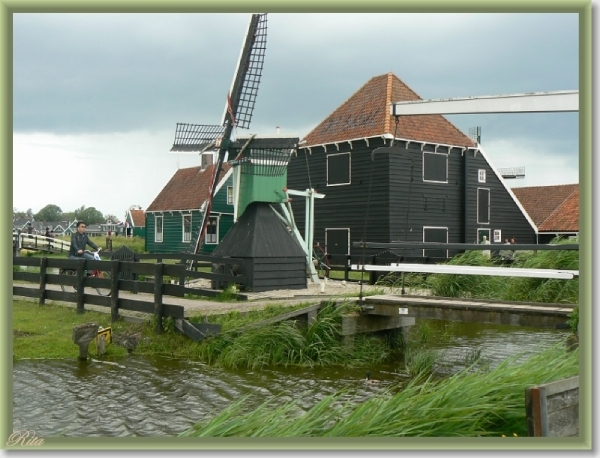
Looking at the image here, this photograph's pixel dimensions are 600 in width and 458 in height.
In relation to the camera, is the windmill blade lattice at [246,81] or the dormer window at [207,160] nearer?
the windmill blade lattice at [246,81]

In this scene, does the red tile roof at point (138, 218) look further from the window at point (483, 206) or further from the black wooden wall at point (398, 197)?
the window at point (483, 206)

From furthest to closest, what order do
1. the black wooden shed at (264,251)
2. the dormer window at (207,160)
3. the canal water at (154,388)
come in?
the dormer window at (207,160), the black wooden shed at (264,251), the canal water at (154,388)

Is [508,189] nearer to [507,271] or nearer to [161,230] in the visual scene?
[507,271]

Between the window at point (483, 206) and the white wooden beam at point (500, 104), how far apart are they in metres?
15.5

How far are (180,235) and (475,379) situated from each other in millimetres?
27820

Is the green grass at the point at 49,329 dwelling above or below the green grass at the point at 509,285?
below

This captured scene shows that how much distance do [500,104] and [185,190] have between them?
27.0 metres

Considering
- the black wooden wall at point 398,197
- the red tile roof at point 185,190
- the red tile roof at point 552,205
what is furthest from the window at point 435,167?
the red tile roof at point 185,190

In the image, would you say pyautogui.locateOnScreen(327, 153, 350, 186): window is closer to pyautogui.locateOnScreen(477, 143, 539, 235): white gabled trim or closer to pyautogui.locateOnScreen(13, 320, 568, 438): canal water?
pyautogui.locateOnScreen(477, 143, 539, 235): white gabled trim

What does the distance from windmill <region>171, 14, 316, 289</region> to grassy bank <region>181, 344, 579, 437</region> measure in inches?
348

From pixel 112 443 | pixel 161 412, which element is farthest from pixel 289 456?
pixel 161 412

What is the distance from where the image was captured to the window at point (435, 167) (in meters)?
22.0

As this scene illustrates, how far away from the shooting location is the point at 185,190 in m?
33.2

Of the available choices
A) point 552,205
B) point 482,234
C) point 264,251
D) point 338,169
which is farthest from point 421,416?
point 552,205
